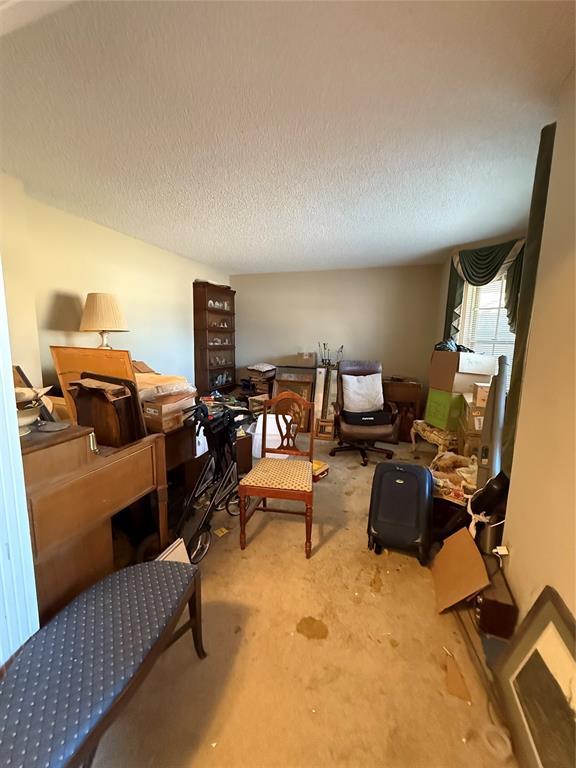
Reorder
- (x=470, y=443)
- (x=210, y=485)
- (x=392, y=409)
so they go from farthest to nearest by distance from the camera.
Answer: (x=392, y=409), (x=470, y=443), (x=210, y=485)

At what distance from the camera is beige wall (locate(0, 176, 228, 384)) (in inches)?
82.4

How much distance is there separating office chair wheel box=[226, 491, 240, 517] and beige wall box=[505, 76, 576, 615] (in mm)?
1747

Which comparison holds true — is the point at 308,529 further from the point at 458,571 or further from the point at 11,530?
the point at 11,530

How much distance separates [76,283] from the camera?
8.86 feet

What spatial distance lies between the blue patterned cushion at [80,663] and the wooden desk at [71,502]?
19 centimetres

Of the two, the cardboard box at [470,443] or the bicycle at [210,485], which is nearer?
the bicycle at [210,485]

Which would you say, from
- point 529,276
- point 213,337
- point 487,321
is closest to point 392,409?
point 487,321

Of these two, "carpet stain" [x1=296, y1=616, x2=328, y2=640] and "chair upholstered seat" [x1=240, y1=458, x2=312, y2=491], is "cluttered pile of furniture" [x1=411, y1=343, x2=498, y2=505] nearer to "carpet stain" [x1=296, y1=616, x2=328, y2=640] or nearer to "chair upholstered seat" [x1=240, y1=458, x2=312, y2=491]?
"chair upholstered seat" [x1=240, y1=458, x2=312, y2=491]

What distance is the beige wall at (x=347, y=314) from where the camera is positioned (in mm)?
4352

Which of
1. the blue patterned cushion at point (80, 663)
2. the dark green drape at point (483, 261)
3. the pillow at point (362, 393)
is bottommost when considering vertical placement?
the blue patterned cushion at point (80, 663)

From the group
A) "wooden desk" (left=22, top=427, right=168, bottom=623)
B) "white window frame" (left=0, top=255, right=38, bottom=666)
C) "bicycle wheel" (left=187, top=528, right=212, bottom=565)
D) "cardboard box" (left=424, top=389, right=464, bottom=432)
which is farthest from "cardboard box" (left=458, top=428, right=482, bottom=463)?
"white window frame" (left=0, top=255, right=38, bottom=666)

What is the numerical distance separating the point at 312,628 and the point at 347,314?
4.03 metres

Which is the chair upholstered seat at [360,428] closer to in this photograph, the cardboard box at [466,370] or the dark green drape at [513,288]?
the cardboard box at [466,370]

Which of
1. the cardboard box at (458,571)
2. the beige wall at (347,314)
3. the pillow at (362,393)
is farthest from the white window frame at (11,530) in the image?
the beige wall at (347,314)
